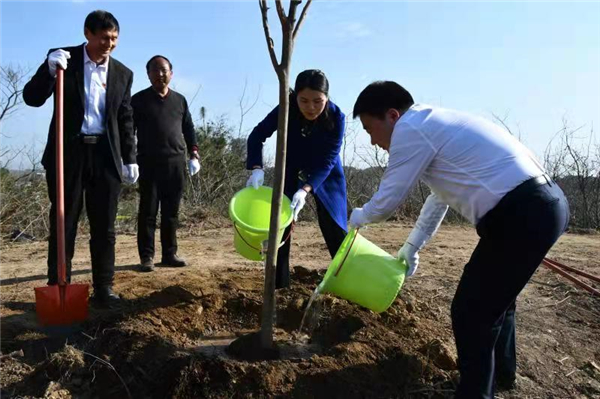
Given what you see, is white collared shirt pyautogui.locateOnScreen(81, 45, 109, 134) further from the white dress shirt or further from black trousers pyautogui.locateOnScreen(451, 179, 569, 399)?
black trousers pyautogui.locateOnScreen(451, 179, 569, 399)

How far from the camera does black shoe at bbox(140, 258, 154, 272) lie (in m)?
4.26

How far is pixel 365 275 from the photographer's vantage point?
259cm

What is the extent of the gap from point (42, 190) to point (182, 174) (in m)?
3.77

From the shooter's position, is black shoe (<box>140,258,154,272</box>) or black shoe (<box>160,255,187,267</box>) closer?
black shoe (<box>140,258,154,272</box>)

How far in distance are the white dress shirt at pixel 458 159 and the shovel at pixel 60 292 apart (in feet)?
6.27

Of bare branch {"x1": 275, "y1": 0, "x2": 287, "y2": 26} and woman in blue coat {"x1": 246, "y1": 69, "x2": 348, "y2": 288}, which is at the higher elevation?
bare branch {"x1": 275, "y1": 0, "x2": 287, "y2": 26}

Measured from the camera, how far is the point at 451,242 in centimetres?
608

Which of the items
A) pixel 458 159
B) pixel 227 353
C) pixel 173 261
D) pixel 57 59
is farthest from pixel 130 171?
pixel 458 159

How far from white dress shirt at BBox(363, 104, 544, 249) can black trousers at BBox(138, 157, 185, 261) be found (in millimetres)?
2724

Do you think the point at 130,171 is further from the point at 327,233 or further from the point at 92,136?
the point at 327,233

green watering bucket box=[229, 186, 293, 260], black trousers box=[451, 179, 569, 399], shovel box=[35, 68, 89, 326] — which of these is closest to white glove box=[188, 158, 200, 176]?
green watering bucket box=[229, 186, 293, 260]

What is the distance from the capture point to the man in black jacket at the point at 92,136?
3.04 m

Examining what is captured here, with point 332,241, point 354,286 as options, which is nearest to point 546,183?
point 354,286

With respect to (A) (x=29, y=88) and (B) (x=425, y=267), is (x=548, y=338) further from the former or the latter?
(A) (x=29, y=88)
